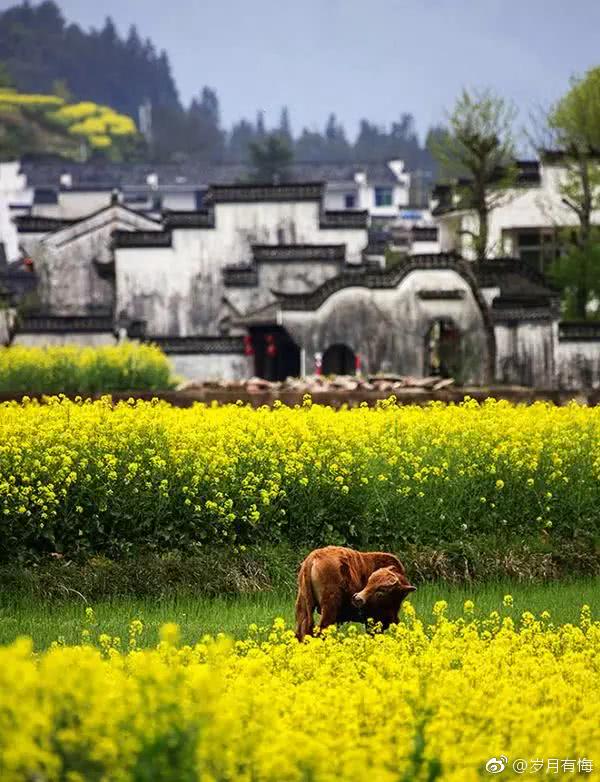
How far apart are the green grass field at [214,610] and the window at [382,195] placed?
3887 inches

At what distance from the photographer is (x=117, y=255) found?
59.2m

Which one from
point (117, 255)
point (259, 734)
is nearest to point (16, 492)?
point (259, 734)

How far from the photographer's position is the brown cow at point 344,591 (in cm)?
1352

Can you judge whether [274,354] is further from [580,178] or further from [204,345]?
[580,178]

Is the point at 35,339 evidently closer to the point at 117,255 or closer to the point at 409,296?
the point at 117,255

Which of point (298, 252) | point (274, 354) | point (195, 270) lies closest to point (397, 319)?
point (274, 354)

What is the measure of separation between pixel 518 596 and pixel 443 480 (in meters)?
2.57

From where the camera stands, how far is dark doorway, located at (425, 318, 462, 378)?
168 feet

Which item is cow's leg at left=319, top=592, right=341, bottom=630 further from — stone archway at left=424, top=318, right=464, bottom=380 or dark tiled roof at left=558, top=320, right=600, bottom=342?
stone archway at left=424, top=318, right=464, bottom=380

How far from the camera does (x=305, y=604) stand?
1363cm

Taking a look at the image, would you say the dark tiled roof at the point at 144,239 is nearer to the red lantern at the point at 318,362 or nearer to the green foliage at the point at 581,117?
the red lantern at the point at 318,362

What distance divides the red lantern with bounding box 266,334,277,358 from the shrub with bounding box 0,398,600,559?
3208 centimetres

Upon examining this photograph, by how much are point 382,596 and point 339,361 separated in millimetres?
38941

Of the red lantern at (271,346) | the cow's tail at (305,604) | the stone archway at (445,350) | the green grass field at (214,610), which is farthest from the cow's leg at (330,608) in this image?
the red lantern at (271,346)
